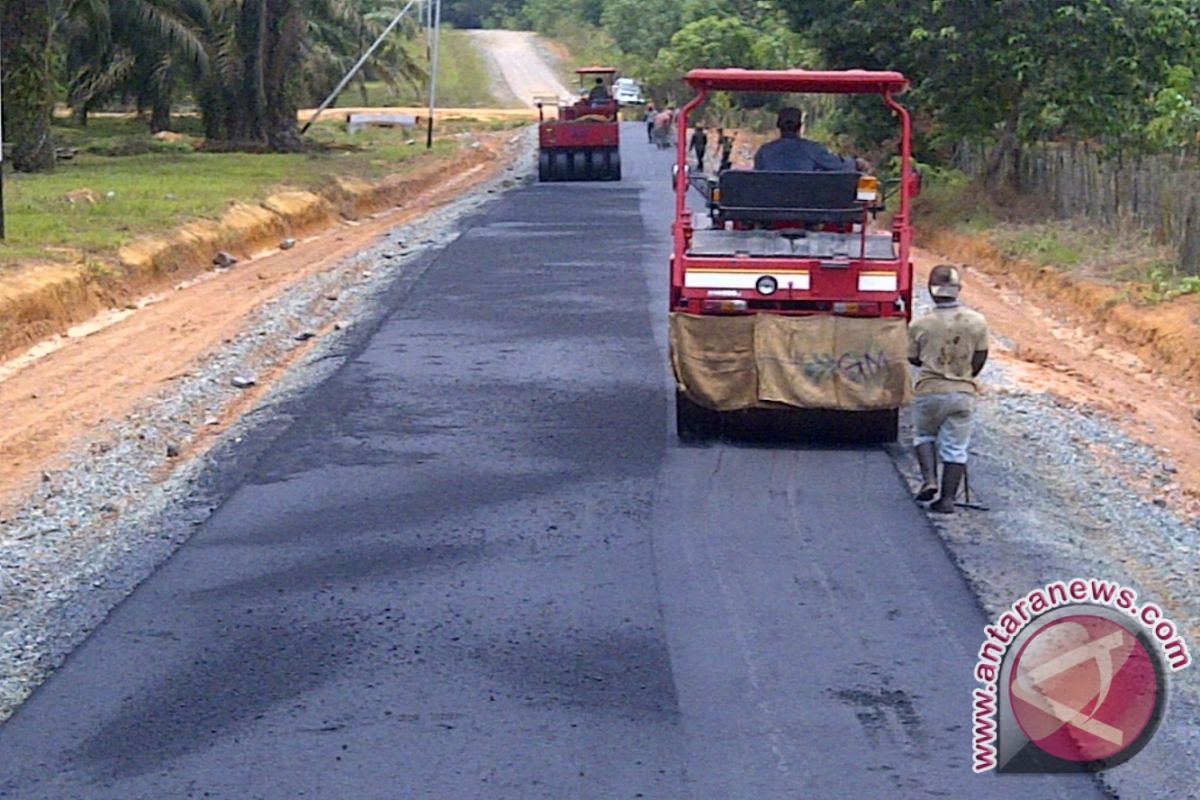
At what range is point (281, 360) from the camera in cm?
1605

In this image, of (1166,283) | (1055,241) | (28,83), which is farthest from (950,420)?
(28,83)

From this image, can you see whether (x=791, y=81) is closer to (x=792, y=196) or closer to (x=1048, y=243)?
(x=792, y=196)

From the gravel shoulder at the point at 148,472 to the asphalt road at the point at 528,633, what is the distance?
0.88 feet

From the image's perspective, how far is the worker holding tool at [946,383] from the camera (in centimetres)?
991

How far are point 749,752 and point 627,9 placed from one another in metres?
87.6

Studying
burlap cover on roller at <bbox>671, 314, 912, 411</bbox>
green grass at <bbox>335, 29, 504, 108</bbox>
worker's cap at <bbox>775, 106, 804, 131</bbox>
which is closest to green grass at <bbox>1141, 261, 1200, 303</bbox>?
worker's cap at <bbox>775, 106, 804, 131</bbox>

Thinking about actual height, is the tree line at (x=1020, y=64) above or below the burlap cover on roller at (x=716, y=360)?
above

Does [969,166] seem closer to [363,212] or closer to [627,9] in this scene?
[363,212]

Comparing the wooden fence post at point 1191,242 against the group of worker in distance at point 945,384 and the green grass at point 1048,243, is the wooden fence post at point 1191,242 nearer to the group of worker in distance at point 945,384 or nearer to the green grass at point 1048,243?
the green grass at point 1048,243

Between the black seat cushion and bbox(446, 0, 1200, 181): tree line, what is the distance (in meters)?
13.9

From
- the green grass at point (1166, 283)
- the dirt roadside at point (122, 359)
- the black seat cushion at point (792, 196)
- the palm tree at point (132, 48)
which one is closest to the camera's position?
the black seat cushion at point (792, 196)
